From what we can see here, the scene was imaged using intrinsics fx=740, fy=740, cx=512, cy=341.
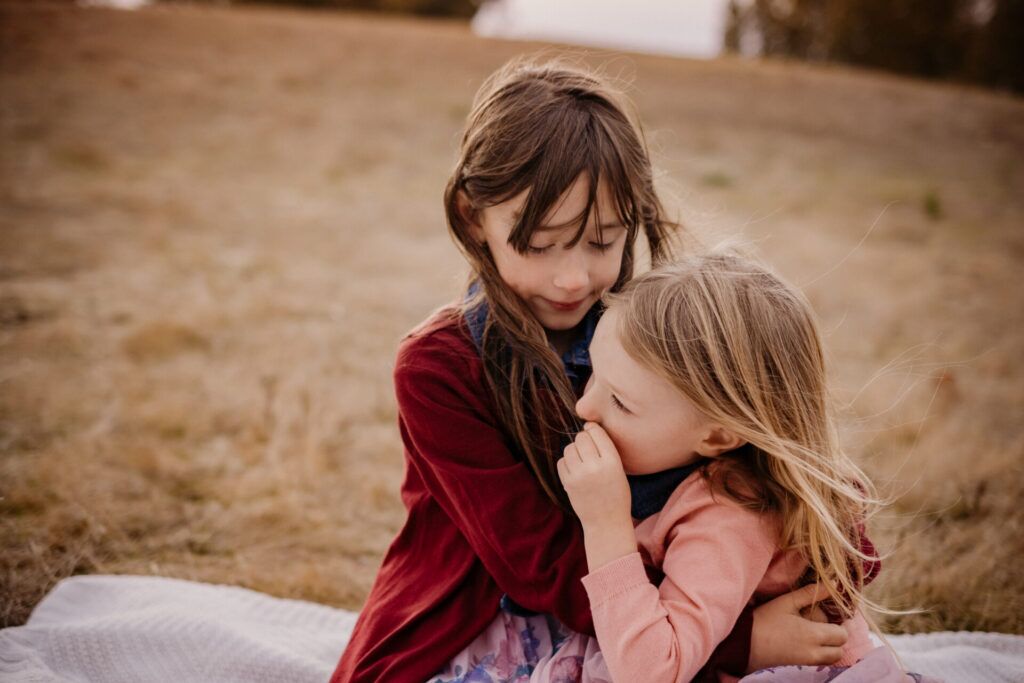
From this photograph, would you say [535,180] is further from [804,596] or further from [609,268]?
[804,596]

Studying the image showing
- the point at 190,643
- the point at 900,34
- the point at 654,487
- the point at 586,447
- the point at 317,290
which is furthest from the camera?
the point at 900,34

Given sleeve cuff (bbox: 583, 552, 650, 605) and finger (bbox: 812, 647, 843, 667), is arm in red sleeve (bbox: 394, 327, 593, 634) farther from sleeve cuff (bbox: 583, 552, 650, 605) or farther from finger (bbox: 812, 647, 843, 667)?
finger (bbox: 812, 647, 843, 667)

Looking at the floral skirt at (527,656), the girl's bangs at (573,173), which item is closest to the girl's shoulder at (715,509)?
the floral skirt at (527,656)

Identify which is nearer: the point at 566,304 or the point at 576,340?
the point at 566,304

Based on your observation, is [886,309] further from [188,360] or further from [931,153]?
[931,153]

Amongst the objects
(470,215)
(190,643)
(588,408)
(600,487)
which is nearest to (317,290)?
(190,643)

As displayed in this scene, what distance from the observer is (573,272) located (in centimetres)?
164

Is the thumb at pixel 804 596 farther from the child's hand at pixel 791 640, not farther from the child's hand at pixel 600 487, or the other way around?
the child's hand at pixel 600 487

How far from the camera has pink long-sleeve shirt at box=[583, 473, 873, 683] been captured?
1331mm

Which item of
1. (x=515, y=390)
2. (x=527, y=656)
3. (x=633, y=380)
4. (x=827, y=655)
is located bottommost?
(x=527, y=656)

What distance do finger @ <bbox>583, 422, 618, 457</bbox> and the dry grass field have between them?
67 cm

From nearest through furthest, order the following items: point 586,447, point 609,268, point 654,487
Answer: point 586,447, point 654,487, point 609,268

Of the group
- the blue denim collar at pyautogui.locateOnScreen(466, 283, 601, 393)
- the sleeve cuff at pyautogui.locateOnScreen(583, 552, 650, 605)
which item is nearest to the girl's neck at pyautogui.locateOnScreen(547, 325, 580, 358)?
the blue denim collar at pyautogui.locateOnScreen(466, 283, 601, 393)

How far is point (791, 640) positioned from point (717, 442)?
0.44 meters
